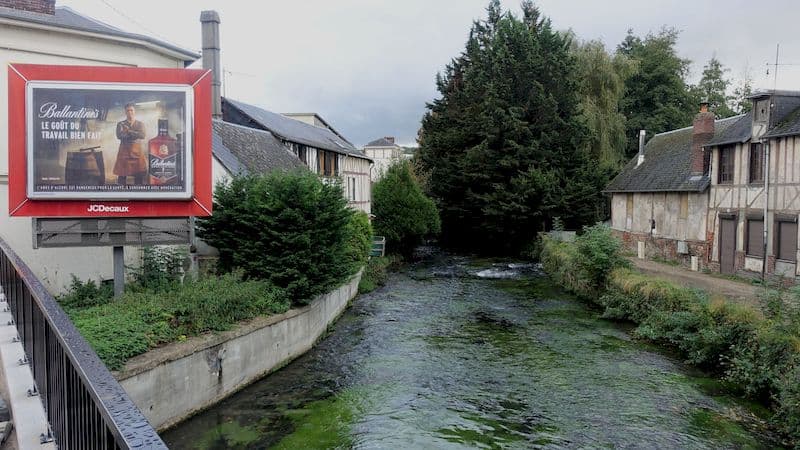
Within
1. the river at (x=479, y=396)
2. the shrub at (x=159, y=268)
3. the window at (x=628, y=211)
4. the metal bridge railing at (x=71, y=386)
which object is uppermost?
the window at (x=628, y=211)

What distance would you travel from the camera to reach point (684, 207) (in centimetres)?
2580

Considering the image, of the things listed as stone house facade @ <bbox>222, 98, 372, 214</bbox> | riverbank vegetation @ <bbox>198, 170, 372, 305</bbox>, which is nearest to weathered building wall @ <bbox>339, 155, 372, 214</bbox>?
stone house facade @ <bbox>222, 98, 372, 214</bbox>

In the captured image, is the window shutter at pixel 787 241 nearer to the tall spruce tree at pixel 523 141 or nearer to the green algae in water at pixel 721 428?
the green algae in water at pixel 721 428

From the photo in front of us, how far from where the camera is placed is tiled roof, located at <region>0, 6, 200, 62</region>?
13.6 m

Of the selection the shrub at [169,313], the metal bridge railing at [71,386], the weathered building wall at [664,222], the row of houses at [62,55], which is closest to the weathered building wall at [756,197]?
the weathered building wall at [664,222]

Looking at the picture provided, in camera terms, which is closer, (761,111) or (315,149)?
(761,111)

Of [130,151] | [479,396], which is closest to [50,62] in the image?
[130,151]

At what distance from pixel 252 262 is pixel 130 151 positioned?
4.29 m

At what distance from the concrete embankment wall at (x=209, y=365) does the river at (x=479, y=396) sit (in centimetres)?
31

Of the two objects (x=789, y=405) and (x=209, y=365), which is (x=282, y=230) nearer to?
(x=209, y=365)

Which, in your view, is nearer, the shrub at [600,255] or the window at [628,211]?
the shrub at [600,255]

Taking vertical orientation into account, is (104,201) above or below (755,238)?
above

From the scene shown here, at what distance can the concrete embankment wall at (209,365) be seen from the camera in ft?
33.0

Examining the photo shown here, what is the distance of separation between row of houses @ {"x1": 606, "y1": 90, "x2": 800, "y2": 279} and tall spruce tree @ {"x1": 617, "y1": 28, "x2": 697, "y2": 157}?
560 inches
